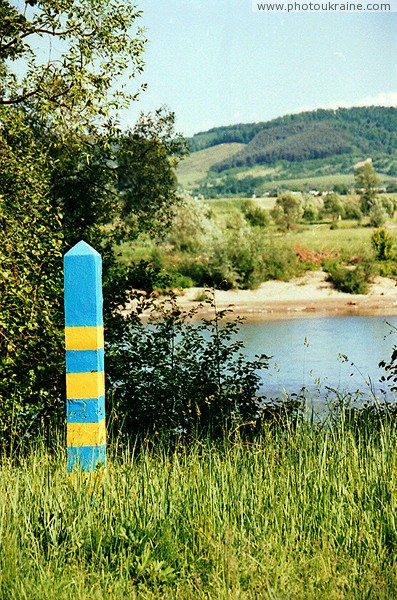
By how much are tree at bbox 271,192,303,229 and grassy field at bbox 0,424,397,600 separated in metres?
37.5

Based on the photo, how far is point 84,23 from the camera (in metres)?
6.07

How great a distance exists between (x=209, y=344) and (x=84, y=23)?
8.94ft

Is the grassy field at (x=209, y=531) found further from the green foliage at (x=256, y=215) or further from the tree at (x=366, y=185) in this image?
the tree at (x=366, y=185)

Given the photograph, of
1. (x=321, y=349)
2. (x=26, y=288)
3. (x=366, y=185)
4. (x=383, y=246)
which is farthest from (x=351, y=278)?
(x=366, y=185)

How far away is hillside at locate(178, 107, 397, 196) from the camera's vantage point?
58625mm

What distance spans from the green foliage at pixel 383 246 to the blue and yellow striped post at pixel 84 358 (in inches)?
1079

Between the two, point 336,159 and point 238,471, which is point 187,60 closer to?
point 336,159

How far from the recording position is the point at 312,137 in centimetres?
6494

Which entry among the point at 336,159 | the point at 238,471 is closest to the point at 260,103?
the point at 336,159

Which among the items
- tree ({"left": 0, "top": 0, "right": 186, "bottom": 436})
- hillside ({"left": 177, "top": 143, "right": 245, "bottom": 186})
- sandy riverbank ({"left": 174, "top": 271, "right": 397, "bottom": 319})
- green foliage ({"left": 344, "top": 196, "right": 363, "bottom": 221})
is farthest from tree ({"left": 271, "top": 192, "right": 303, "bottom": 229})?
tree ({"left": 0, "top": 0, "right": 186, "bottom": 436})

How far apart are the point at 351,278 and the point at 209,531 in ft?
79.3

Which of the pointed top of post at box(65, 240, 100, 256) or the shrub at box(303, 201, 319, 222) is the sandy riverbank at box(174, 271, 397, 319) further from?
the pointed top of post at box(65, 240, 100, 256)

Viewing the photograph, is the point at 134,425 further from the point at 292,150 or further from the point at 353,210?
the point at 292,150

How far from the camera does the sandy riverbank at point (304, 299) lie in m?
→ 23.8
